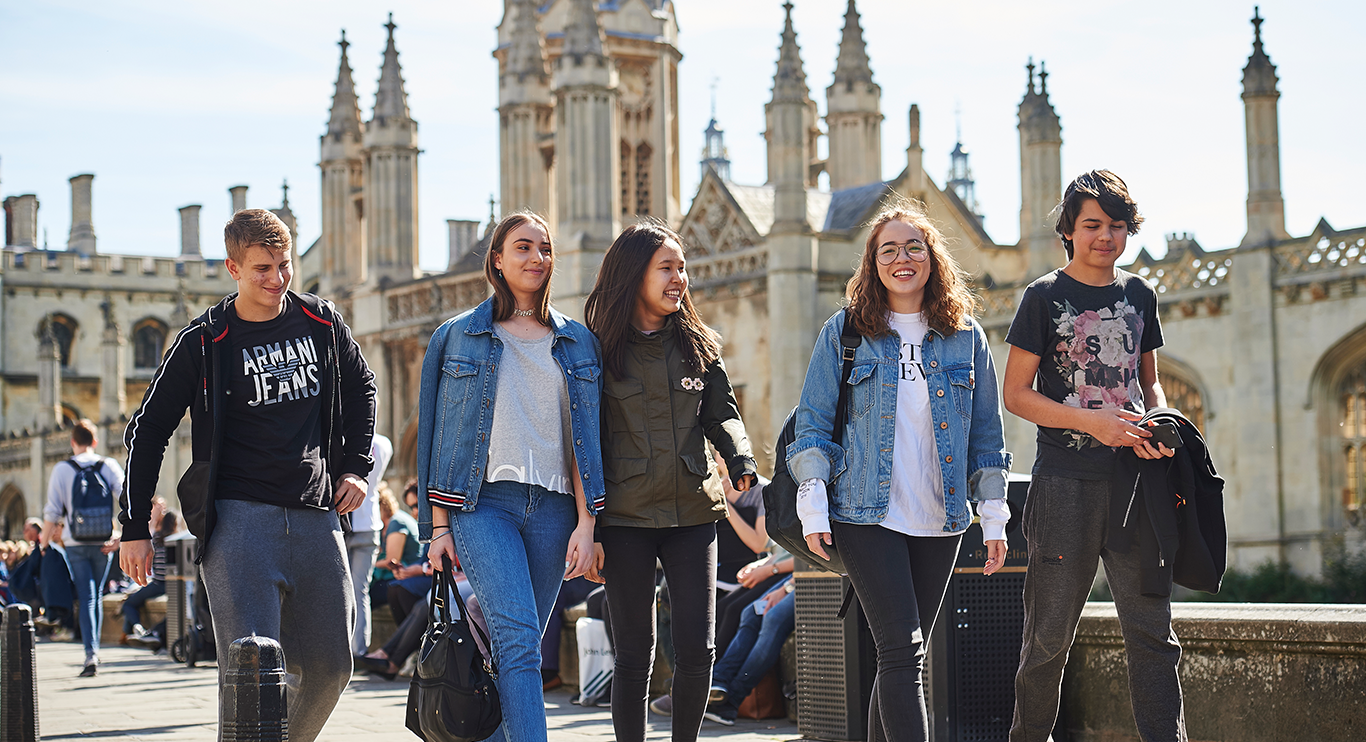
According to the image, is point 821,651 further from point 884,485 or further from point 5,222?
point 5,222

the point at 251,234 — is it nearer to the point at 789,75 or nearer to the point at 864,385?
the point at 864,385

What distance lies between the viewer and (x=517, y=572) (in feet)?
16.0

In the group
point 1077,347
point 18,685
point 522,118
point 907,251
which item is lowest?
point 18,685

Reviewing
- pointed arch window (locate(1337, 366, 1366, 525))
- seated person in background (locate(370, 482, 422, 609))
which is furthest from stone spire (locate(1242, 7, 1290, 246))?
seated person in background (locate(370, 482, 422, 609))

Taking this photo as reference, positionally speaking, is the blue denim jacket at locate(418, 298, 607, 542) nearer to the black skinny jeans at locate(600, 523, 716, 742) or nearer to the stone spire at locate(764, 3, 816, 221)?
the black skinny jeans at locate(600, 523, 716, 742)

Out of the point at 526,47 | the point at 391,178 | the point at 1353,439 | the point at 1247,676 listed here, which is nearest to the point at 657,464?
the point at 1247,676

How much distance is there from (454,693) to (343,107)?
29380mm

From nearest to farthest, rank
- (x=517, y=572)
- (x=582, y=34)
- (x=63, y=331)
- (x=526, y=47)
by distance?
(x=517, y=572) → (x=582, y=34) → (x=526, y=47) → (x=63, y=331)

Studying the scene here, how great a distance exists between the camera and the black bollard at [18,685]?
21.3 feet

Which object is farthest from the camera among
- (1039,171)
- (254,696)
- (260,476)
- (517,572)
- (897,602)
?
(1039,171)

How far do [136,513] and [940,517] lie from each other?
2578mm

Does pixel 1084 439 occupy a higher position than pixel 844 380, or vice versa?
pixel 844 380

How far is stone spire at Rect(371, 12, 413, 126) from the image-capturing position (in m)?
29.7

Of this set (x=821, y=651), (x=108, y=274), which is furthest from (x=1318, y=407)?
(x=108, y=274)
